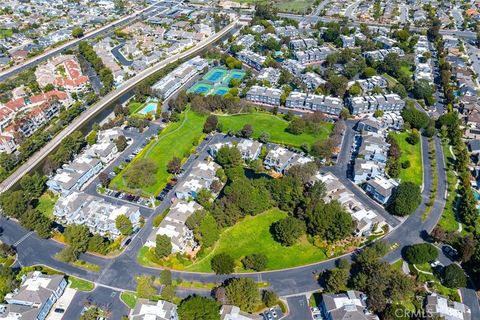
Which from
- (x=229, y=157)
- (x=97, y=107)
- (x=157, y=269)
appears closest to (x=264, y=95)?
(x=229, y=157)

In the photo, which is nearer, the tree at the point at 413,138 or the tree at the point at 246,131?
the tree at the point at 413,138

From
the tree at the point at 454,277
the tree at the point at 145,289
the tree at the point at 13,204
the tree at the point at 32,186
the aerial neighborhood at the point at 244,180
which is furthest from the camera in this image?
the tree at the point at 32,186

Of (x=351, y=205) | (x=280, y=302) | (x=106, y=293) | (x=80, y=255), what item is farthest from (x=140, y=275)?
(x=351, y=205)

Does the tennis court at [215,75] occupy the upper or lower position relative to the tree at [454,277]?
upper

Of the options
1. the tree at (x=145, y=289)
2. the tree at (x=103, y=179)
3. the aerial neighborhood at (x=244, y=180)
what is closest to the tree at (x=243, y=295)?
the aerial neighborhood at (x=244, y=180)

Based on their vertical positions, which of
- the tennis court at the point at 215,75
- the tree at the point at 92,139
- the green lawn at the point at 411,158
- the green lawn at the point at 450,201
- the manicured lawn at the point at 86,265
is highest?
the tree at the point at 92,139

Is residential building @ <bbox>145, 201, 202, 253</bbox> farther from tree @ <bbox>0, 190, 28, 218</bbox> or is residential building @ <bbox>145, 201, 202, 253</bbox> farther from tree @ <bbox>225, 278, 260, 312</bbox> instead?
tree @ <bbox>0, 190, 28, 218</bbox>

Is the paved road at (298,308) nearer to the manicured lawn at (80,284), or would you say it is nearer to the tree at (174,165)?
the manicured lawn at (80,284)

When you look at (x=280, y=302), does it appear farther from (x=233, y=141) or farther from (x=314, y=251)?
(x=233, y=141)
